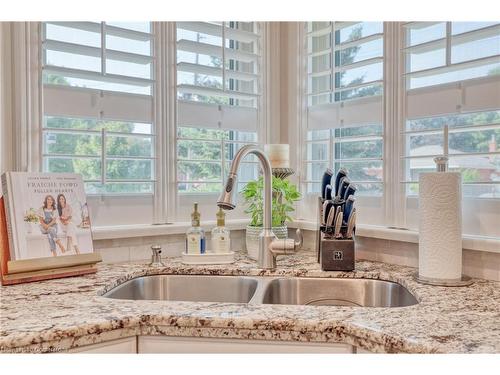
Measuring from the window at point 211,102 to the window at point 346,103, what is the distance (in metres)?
0.29

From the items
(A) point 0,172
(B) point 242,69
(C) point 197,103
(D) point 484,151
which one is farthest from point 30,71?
(D) point 484,151

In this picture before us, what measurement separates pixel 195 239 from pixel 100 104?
2.17 ft

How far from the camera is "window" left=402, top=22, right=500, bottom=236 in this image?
1.51m

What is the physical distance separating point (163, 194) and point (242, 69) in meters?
0.78

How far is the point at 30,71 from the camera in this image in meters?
1.66

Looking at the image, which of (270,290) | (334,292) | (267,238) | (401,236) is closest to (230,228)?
(267,238)

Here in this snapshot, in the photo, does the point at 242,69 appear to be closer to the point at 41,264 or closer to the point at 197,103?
the point at 197,103

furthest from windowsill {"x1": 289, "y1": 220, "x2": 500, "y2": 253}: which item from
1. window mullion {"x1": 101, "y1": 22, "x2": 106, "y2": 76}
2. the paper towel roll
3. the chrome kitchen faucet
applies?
window mullion {"x1": 101, "y1": 22, "x2": 106, "y2": 76}

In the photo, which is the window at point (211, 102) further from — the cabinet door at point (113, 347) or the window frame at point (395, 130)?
the cabinet door at point (113, 347)

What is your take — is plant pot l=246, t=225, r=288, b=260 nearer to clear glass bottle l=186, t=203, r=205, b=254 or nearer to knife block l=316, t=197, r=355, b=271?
clear glass bottle l=186, t=203, r=205, b=254

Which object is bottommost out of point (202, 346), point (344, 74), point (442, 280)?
point (202, 346)

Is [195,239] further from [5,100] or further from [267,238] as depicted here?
[5,100]

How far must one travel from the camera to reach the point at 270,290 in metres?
1.62

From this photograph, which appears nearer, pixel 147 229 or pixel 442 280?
pixel 442 280
